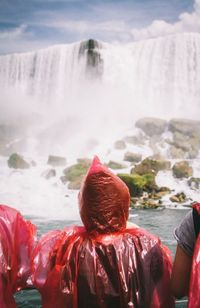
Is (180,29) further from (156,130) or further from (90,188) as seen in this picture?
(90,188)

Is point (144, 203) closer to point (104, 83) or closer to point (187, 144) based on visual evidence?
point (187, 144)

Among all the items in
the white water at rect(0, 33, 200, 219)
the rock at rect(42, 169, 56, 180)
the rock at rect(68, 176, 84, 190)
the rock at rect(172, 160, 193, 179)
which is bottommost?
the rock at rect(68, 176, 84, 190)

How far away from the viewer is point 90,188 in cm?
114

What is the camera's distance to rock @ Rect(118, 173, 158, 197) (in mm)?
9555

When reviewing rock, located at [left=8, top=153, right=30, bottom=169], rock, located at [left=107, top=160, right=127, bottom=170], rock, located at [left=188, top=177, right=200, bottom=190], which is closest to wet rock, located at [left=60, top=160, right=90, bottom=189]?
rock, located at [left=107, top=160, right=127, bottom=170]

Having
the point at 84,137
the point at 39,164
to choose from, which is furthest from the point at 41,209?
the point at 84,137

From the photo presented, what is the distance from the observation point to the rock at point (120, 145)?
13320mm

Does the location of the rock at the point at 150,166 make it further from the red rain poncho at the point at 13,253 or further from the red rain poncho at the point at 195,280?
the red rain poncho at the point at 195,280

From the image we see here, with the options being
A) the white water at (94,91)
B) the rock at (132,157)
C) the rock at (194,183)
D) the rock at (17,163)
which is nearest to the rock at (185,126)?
the white water at (94,91)

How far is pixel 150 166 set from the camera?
11273mm

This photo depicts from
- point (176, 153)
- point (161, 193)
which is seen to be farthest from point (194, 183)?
point (176, 153)

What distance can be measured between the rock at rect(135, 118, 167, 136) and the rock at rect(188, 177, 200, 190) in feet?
10.8

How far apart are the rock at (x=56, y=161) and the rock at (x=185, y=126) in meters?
3.95

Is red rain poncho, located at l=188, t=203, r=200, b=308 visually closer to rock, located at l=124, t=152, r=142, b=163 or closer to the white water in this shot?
rock, located at l=124, t=152, r=142, b=163
